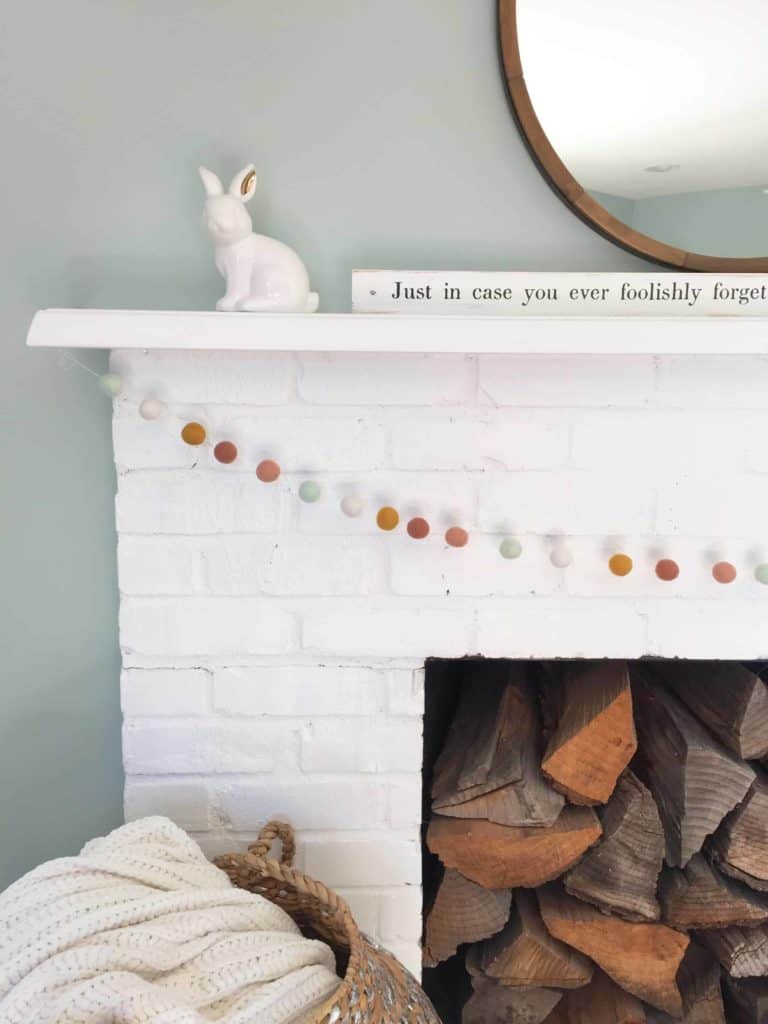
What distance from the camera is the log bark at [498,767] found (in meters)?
1.00

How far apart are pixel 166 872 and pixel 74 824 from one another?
0.34 metres

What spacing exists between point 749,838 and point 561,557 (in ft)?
1.43

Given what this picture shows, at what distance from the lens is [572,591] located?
3.22ft

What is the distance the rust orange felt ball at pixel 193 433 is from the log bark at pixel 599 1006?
0.91m

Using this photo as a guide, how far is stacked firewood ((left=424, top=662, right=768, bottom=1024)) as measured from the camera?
1003mm

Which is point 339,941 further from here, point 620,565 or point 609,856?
point 620,565

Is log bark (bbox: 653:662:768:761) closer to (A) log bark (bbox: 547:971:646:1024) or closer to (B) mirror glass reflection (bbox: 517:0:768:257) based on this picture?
(A) log bark (bbox: 547:971:646:1024)

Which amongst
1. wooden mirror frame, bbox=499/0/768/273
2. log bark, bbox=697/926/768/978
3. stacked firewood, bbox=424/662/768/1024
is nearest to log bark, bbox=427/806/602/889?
stacked firewood, bbox=424/662/768/1024

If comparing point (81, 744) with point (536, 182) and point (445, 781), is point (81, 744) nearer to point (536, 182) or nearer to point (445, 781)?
point (445, 781)

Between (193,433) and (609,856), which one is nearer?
(193,433)

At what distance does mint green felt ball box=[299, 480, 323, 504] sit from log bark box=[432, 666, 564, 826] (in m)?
0.40

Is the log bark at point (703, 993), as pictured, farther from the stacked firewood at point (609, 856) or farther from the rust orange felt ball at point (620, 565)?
the rust orange felt ball at point (620, 565)

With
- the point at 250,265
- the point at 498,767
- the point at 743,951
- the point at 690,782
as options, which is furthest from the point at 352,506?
the point at 743,951

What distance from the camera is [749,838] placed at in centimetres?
101
